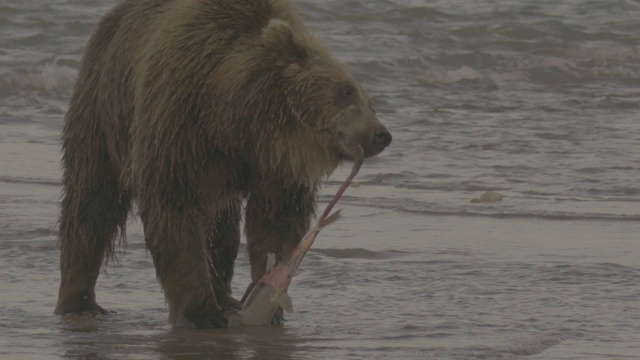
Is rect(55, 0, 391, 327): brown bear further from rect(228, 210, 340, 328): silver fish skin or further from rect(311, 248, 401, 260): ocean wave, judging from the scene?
rect(311, 248, 401, 260): ocean wave

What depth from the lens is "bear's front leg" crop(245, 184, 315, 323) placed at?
674cm

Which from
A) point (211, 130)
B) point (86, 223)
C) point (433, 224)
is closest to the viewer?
point (211, 130)

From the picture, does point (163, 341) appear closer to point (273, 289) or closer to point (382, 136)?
point (273, 289)

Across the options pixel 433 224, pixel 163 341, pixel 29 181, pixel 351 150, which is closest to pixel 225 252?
pixel 163 341

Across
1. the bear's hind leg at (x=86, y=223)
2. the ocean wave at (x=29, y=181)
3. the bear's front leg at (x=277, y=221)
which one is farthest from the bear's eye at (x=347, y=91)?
the ocean wave at (x=29, y=181)

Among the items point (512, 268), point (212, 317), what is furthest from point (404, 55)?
point (212, 317)

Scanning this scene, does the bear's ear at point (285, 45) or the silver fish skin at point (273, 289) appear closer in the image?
the bear's ear at point (285, 45)

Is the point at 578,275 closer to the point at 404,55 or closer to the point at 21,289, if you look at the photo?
the point at 21,289

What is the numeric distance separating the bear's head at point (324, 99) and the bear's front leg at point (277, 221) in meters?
0.43

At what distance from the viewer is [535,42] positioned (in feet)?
63.0

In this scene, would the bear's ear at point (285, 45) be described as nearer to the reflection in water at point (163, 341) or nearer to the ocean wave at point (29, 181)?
the reflection in water at point (163, 341)

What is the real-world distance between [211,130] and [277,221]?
56 cm

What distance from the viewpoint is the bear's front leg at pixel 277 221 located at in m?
6.74

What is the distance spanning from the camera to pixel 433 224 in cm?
938
